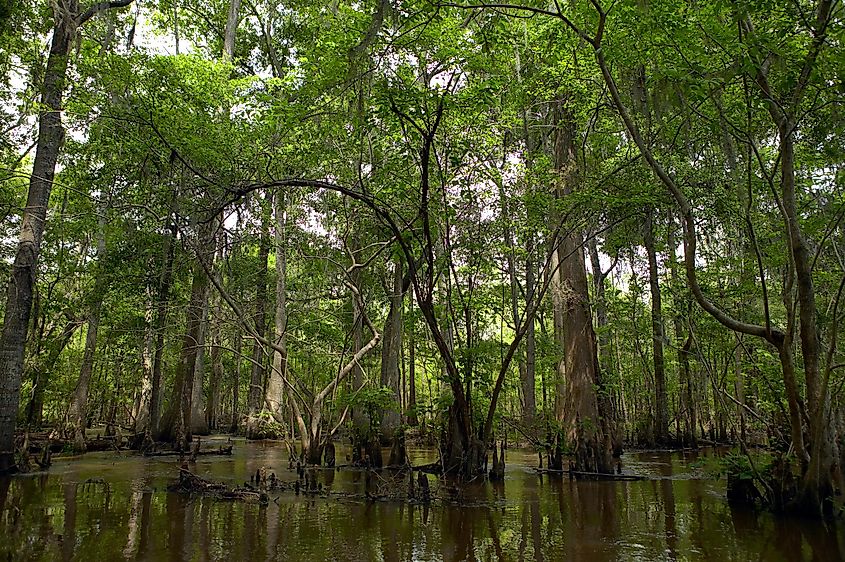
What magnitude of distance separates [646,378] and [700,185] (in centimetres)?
1025

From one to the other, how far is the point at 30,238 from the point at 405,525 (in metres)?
8.86

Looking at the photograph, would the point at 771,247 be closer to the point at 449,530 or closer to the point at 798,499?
the point at 798,499

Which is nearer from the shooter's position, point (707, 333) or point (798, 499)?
point (798, 499)

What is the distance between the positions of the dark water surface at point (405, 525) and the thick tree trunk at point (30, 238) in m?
1.41

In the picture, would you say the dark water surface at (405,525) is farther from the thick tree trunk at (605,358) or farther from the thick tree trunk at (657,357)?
the thick tree trunk at (657,357)

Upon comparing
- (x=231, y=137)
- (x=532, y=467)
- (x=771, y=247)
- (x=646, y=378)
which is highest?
(x=231, y=137)

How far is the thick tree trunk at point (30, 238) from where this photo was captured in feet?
33.5

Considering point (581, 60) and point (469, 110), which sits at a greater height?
point (581, 60)

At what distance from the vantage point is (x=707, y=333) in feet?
36.7

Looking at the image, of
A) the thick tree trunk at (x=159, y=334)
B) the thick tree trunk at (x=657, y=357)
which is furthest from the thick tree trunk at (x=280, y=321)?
the thick tree trunk at (x=657, y=357)

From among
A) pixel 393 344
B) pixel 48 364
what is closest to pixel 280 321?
pixel 393 344

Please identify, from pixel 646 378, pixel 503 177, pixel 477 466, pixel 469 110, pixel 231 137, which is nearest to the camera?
pixel 469 110

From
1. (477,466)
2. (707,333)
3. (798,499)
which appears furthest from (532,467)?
(798,499)

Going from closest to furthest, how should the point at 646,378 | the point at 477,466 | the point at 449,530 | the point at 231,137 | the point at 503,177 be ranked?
the point at 449,530
the point at 477,466
the point at 503,177
the point at 231,137
the point at 646,378
